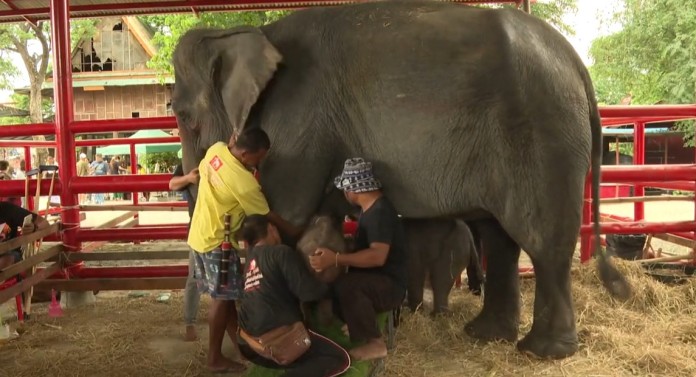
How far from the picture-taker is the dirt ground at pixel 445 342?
11.6 feet

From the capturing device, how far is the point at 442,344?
399 cm

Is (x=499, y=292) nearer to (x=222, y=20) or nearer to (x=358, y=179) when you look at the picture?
(x=358, y=179)

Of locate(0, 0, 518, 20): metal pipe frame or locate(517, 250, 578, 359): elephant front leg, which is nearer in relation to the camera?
locate(517, 250, 578, 359): elephant front leg

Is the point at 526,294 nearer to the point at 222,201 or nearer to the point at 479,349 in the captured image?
the point at 479,349

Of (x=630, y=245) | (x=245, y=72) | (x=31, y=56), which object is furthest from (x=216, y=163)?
(x=31, y=56)

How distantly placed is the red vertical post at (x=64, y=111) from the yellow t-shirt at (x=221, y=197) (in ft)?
6.35

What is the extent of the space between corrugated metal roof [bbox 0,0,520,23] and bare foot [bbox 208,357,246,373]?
3.72m

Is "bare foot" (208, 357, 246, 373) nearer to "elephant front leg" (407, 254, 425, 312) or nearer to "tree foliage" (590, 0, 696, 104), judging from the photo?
"elephant front leg" (407, 254, 425, 312)

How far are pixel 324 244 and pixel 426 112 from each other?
2.96ft

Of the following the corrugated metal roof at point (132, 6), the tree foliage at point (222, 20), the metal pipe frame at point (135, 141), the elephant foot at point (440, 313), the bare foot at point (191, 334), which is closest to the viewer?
the bare foot at point (191, 334)

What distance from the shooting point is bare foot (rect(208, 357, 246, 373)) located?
3.59 meters

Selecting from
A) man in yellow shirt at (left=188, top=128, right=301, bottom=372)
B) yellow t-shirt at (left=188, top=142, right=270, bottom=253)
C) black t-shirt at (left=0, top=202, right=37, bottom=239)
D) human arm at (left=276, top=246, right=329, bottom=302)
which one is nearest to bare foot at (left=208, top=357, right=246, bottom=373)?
man in yellow shirt at (left=188, top=128, right=301, bottom=372)

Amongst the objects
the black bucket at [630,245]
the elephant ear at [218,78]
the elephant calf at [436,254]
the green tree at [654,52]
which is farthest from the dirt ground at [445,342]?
the green tree at [654,52]

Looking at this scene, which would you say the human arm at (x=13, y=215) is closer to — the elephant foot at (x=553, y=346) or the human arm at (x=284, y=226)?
the human arm at (x=284, y=226)
